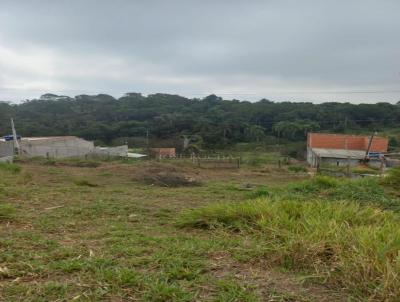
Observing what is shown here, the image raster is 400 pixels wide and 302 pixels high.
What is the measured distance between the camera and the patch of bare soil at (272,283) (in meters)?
2.34

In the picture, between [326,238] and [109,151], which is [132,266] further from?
[109,151]

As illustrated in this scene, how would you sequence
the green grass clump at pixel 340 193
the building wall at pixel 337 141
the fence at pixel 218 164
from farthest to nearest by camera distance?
1. the building wall at pixel 337 141
2. the fence at pixel 218 164
3. the green grass clump at pixel 340 193

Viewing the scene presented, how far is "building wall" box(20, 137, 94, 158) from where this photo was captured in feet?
114

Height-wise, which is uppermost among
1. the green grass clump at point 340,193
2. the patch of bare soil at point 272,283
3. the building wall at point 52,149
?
the patch of bare soil at point 272,283

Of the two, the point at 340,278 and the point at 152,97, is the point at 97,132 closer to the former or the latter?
the point at 152,97

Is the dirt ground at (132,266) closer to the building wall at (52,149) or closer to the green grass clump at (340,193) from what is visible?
the green grass clump at (340,193)

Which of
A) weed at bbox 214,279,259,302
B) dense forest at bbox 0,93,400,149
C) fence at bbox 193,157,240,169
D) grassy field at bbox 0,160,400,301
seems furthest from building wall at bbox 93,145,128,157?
weed at bbox 214,279,259,302

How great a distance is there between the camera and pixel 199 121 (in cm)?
5541

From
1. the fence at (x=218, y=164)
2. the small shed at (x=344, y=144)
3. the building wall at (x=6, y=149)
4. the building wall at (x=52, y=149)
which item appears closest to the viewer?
the fence at (x=218, y=164)

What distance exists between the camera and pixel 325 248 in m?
2.94

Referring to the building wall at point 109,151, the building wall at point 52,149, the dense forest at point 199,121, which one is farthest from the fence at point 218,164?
the dense forest at point 199,121

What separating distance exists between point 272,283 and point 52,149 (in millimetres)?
35605

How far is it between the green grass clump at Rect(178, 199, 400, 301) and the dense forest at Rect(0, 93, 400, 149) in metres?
45.3

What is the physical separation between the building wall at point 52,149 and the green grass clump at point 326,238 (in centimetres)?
3081
